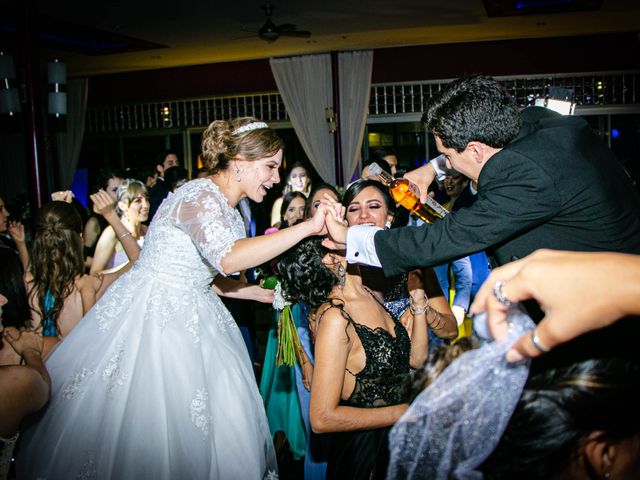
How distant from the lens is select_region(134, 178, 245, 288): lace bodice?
2016 mm

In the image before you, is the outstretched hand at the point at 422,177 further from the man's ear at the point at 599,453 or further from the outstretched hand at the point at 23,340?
the man's ear at the point at 599,453

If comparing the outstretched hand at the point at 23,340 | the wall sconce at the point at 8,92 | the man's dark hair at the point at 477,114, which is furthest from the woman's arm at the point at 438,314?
the wall sconce at the point at 8,92

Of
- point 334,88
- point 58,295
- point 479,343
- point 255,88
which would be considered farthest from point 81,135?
point 479,343

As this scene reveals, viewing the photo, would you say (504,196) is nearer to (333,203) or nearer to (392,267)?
(392,267)

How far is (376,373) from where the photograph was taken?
1.85 metres

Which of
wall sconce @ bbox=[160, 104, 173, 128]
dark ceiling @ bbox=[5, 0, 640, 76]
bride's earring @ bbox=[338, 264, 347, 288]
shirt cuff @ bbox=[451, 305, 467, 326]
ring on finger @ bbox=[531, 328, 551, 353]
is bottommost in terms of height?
shirt cuff @ bbox=[451, 305, 467, 326]

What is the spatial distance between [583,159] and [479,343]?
37.4 inches

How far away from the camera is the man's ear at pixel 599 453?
2.43ft

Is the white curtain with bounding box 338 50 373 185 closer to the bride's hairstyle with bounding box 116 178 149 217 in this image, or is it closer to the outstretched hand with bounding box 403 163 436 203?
the bride's hairstyle with bounding box 116 178 149 217

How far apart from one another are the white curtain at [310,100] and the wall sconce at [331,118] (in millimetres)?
109

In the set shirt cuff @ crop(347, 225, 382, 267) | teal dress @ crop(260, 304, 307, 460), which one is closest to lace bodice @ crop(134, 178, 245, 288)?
shirt cuff @ crop(347, 225, 382, 267)

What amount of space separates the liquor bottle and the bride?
473 mm

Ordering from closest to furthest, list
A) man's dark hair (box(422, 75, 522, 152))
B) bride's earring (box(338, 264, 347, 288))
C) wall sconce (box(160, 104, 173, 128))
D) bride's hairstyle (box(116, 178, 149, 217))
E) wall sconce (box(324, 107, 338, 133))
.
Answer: man's dark hair (box(422, 75, 522, 152)) → bride's earring (box(338, 264, 347, 288)) → bride's hairstyle (box(116, 178, 149, 217)) → wall sconce (box(324, 107, 338, 133)) → wall sconce (box(160, 104, 173, 128))

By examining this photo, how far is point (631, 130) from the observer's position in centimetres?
843
